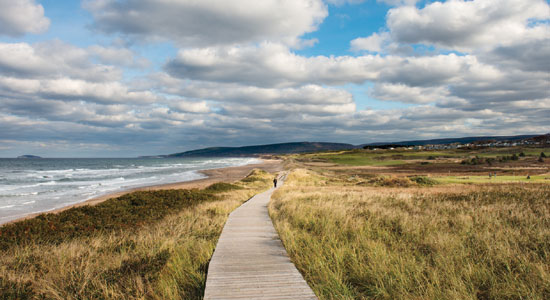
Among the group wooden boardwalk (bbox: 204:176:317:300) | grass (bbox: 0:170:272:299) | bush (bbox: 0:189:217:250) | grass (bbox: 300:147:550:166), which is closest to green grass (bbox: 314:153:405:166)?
grass (bbox: 300:147:550:166)

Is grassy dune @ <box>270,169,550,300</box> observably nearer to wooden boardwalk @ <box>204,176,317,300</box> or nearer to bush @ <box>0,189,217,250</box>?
wooden boardwalk @ <box>204,176,317,300</box>

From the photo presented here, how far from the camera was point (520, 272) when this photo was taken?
5.53 meters

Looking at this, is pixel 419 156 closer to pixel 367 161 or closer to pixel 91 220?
pixel 367 161

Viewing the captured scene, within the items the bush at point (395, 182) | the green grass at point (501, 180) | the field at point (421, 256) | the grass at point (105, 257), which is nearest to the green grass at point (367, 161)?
the green grass at point (501, 180)

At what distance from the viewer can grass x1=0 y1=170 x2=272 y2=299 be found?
17.9ft

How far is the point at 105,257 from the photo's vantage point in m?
7.27

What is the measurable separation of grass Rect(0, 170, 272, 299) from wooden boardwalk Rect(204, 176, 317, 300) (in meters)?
0.39

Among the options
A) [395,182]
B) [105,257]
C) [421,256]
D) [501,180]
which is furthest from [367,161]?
[105,257]

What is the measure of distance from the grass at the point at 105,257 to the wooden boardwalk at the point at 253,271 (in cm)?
39

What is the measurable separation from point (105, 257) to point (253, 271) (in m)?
4.00

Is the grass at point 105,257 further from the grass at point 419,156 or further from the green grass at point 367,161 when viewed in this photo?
the green grass at point 367,161

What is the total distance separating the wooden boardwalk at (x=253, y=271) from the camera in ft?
15.6

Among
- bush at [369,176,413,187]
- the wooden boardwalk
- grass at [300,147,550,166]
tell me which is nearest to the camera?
the wooden boardwalk

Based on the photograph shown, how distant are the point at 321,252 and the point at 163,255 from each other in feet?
12.4
